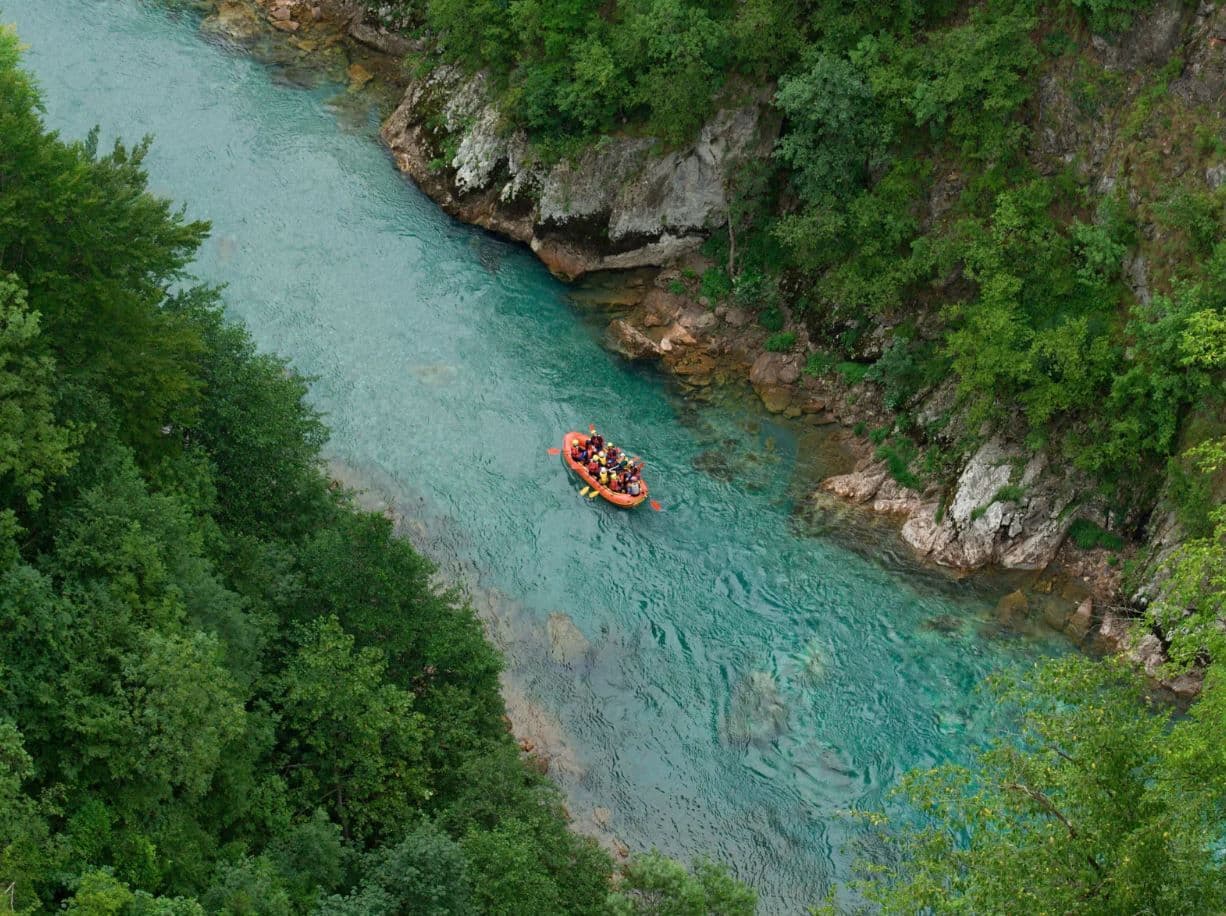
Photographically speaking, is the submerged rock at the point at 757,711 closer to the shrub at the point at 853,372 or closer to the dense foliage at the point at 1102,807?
the dense foliage at the point at 1102,807

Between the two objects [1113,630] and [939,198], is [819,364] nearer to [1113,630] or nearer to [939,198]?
[939,198]

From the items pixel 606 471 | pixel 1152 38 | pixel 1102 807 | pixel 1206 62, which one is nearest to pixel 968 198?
pixel 1152 38

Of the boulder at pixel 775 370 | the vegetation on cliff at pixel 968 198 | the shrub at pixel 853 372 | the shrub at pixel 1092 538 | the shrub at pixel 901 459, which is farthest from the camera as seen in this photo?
the boulder at pixel 775 370

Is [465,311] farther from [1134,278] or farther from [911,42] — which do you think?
[1134,278]

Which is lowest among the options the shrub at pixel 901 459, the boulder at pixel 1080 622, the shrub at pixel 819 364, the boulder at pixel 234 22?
the boulder at pixel 234 22

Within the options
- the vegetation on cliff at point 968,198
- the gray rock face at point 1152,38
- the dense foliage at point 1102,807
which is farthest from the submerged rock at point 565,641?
the gray rock face at point 1152,38

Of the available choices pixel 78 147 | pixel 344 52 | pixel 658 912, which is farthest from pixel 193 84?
pixel 658 912

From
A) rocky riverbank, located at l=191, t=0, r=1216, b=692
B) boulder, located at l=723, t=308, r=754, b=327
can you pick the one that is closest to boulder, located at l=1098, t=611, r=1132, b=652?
rocky riverbank, located at l=191, t=0, r=1216, b=692
